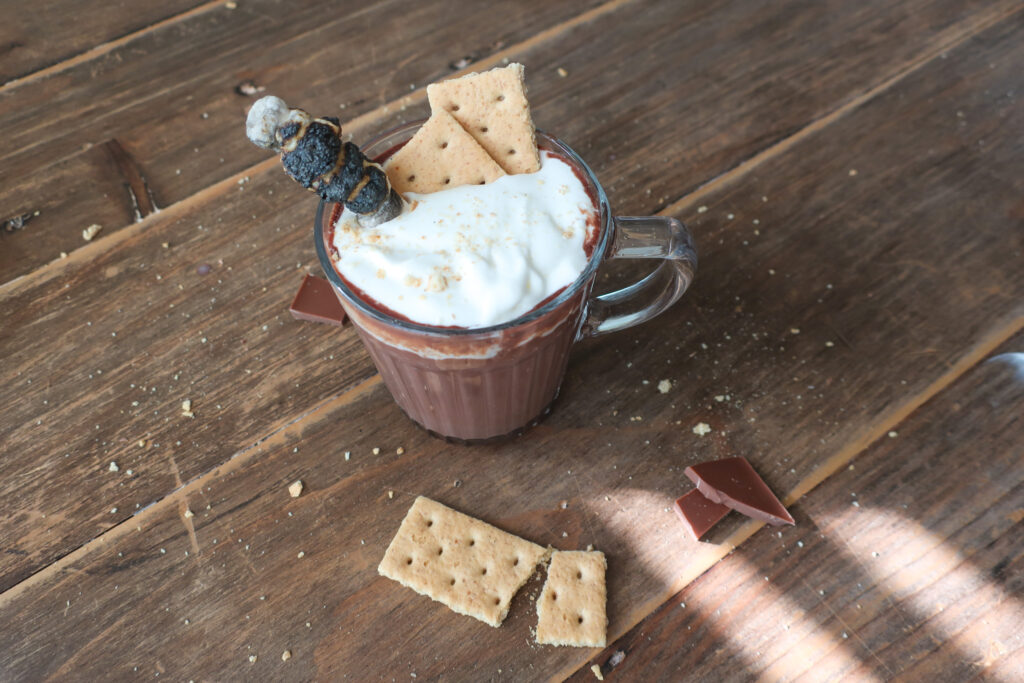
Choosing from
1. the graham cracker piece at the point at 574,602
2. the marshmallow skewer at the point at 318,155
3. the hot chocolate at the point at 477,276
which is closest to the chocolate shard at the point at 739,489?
the graham cracker piece at the point at 574,602

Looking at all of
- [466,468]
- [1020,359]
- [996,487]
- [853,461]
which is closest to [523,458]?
[466,468]

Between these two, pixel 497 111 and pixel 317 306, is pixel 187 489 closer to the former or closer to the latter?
pixel 317 306

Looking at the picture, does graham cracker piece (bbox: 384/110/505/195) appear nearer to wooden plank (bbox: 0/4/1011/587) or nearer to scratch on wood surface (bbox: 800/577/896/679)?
wooden plank (bbox: 0/4/1011/587)

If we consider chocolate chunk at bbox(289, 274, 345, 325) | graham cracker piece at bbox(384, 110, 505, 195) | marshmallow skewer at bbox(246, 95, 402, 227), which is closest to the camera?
marshmallow skewer at bbox(246, 95, 402, 227)

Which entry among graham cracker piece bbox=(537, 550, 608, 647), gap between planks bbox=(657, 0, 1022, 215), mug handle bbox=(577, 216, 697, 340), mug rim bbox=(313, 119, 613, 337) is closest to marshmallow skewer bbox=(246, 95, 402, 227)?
mug rim bbox=(313, 119, 613, 337)

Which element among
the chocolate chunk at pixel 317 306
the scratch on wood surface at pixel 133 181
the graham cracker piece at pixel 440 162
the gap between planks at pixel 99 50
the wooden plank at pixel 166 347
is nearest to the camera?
the graham cracker piece at pixel 440 162

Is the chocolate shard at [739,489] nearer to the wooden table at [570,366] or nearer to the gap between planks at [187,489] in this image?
the wooden table at [570,366]

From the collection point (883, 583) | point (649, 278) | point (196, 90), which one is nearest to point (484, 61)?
point (196, 90)
